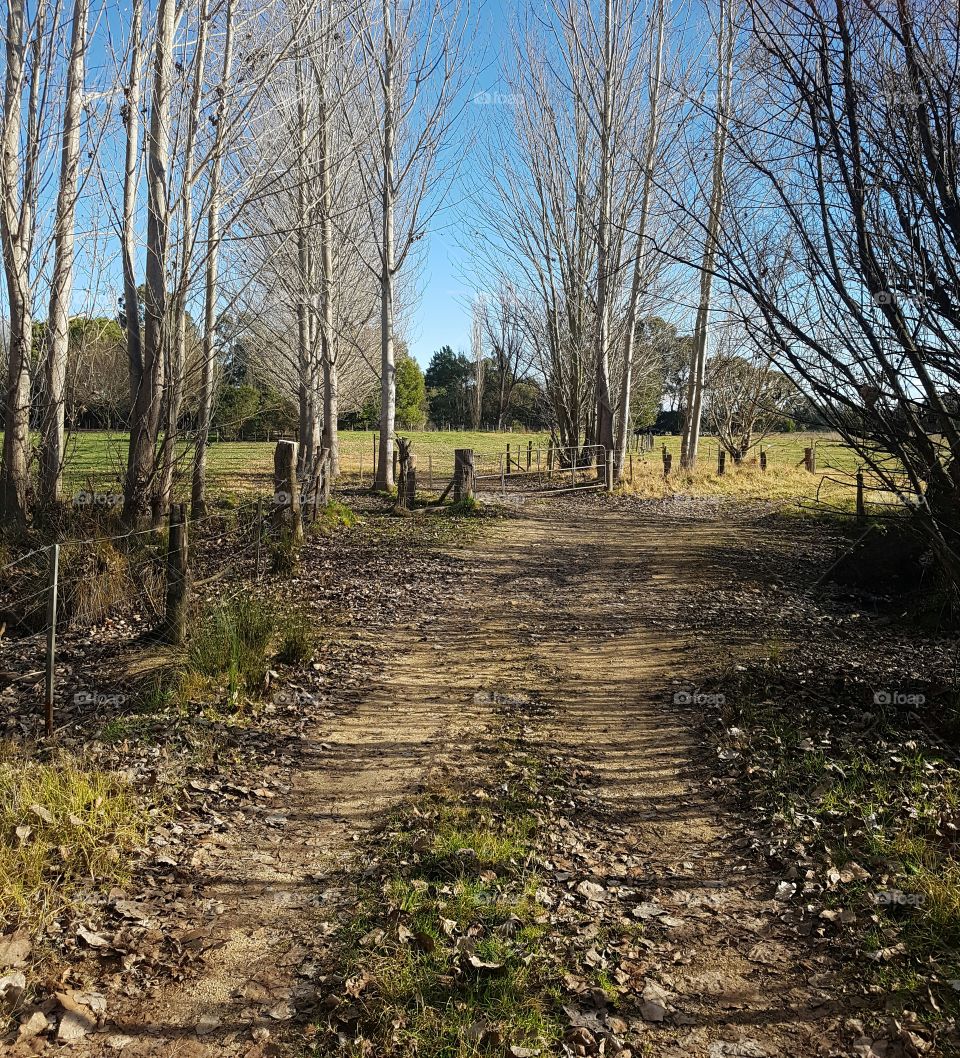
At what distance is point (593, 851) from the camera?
374cm

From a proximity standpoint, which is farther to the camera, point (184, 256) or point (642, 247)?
point (642, 247)

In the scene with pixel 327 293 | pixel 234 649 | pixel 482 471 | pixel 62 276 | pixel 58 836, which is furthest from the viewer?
pixel 482 471

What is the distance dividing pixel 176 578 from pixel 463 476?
8702 millimetres

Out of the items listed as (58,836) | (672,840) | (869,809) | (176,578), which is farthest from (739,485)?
(58,836)

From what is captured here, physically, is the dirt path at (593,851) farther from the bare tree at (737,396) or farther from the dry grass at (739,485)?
the bare tree at (737,396)

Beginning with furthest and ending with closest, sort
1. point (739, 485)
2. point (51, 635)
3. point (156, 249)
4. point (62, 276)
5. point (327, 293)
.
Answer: point (739, 485) → point (327, 293) → point (62, 276) → point (156, 249) → point (51, 635)

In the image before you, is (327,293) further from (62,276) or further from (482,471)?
(482,471)

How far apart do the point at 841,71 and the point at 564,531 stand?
9.54 metres

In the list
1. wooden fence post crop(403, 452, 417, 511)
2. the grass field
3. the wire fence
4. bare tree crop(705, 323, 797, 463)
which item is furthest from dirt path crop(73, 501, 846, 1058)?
bare tree crop(705, 323, 797, 463)

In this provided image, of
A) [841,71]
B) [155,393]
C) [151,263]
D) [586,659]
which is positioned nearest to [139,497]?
[155,393]

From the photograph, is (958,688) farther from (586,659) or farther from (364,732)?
(364,732)

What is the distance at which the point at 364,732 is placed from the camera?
511 centimetres

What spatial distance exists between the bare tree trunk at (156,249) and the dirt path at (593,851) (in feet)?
10.7

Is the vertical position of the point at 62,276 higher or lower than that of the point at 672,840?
higher
